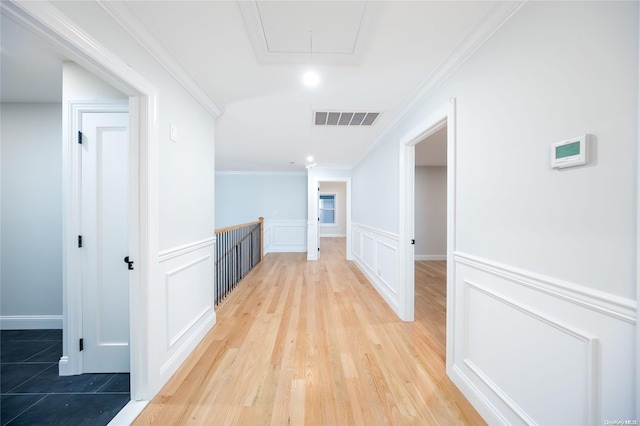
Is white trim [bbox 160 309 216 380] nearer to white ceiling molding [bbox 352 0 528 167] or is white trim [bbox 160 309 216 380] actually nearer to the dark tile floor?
the dark tile floor

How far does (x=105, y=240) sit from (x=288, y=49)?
1952mm

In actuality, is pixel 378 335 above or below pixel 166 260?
below

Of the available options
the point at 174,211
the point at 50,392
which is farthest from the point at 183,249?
the point at 50,392

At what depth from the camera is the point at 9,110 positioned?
236 centimetres

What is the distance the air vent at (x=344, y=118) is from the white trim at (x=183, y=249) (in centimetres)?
185

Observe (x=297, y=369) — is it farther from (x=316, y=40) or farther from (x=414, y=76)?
(x=414, y=76)

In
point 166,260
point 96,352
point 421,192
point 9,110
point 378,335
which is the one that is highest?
point 9,110

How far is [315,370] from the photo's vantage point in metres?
1.81

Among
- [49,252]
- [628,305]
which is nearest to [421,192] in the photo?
[628,305]

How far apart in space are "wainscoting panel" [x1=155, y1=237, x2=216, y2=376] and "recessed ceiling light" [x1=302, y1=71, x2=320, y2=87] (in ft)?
5.61

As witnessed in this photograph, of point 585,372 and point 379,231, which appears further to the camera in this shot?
point 379,231

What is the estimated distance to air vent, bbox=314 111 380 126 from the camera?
2.67 meters

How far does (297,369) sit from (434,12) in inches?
99.6

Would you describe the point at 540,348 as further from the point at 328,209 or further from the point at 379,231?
the point at 328,209
